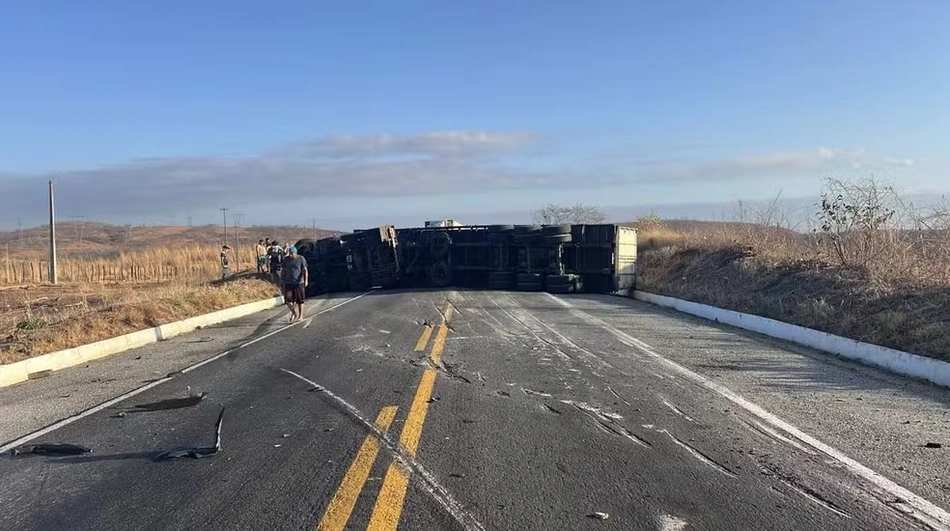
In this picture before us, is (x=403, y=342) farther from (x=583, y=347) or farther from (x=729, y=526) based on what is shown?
(x=729, y=526)

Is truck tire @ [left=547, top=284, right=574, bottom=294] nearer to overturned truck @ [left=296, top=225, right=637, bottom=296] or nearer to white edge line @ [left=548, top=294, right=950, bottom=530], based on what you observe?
overturned truck @ [left=296, top=225, right=637, bottom=296]

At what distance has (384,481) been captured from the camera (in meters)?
5.39

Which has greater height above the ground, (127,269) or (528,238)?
(528,238)

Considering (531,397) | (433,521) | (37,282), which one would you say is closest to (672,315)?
(531,397)

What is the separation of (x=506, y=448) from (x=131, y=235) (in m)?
124

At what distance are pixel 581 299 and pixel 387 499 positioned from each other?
2005 cm

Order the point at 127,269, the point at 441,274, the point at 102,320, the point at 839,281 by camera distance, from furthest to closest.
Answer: the point at 127,269, the point at 441,274, the point at 839,281, the point at 102,320

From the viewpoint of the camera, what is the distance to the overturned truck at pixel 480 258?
27.7 metres

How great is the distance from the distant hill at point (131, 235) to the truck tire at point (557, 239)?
67.3 meters

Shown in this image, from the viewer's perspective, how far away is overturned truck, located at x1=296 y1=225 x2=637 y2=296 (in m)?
27.7

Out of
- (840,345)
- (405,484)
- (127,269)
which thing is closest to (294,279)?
(840,345)

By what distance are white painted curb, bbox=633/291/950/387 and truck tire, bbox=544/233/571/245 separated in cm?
844

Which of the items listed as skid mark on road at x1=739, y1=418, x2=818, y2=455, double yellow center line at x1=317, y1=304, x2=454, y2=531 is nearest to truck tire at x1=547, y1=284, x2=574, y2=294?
double yellow center line at x1=317, y1=304, x2=454, y2=531

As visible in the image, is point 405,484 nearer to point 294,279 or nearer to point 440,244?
point 294,279
